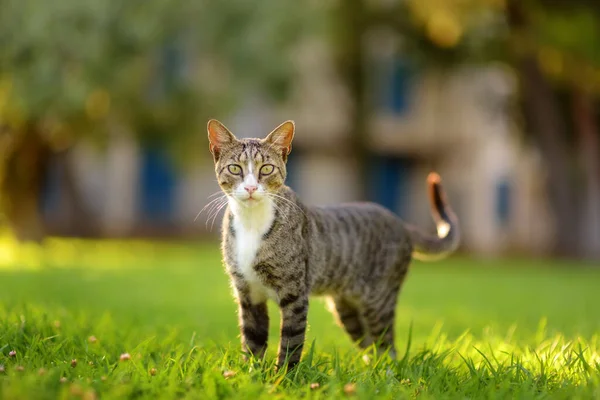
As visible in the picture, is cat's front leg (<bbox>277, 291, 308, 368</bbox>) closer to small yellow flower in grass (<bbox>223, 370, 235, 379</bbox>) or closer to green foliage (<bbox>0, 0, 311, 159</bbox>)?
small yellow flower in grass (<bbox>223, 370, 235, 379</bbox>)

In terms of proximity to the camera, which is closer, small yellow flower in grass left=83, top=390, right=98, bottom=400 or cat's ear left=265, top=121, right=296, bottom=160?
small yellow flower in grass left=83, top=390, right=98, bottom=400

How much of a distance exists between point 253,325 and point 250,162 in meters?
0.93

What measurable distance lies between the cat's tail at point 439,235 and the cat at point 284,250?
1.32 feet

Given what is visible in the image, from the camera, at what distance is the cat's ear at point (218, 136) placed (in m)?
4.25

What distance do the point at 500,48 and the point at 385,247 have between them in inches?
540

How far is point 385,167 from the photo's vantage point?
2509 cm

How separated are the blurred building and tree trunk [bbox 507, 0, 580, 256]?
4.10 m

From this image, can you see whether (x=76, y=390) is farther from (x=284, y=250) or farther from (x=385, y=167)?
(x=385, y=167)

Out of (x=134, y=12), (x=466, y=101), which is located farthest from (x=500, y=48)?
(x=134, y=12)

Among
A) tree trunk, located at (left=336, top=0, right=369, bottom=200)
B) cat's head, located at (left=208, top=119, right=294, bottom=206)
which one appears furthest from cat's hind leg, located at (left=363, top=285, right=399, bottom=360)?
tree trunk, located at (left=336, top=0, right=369, bottom=200)

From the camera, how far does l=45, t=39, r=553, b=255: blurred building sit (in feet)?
74.7

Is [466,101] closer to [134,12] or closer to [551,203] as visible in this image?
[551,203]

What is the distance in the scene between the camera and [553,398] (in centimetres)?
343

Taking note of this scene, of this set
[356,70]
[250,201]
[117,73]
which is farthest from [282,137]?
[356,70]
